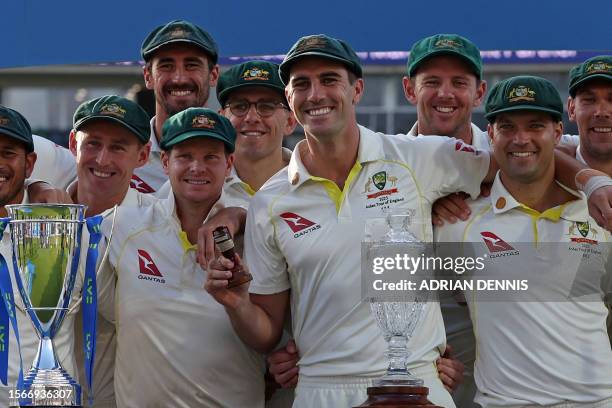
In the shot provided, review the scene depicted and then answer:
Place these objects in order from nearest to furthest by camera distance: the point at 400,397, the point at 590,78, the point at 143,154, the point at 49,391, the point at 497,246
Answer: the point at 49,391 → the point at 400,397 → the point at 497,246 → the point at 590,78 → the point at 143,154

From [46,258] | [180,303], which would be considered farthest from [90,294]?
[180,303]

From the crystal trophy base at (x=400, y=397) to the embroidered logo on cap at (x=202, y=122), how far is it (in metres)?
1.45

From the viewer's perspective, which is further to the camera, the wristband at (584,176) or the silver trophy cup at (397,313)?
the wristband at (584,176)

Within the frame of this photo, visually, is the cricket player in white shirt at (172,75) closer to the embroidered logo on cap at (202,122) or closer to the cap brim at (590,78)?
the embroidered logo on cap at (202,122)

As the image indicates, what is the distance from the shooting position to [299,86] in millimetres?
4238

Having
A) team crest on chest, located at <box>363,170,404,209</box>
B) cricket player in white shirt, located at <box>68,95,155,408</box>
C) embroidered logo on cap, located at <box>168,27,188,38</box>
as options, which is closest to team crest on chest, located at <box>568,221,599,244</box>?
team crest on chest, located at <box>363,170,404,209</box>

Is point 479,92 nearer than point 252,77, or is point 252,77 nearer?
point 252,77

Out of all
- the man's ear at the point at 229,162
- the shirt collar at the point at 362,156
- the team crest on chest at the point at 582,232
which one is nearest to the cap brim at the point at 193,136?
the man's ear at the point at 229,162

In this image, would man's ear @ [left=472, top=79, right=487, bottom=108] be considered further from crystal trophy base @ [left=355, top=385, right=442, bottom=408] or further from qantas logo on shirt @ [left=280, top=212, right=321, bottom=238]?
crystal trophy base @ [left=355, top=385, right=442, bottom=408]

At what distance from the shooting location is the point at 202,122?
14.4 ft

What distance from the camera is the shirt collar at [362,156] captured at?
13.9ft

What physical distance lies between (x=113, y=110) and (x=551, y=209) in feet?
5.40

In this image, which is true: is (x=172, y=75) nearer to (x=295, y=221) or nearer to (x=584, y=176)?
(x=295, y=221)

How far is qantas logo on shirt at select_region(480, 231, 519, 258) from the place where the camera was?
14.0 ft
